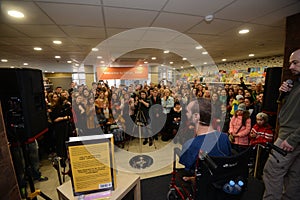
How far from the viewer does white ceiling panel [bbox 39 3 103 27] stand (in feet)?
5.56

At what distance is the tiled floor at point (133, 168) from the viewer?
6.68ft

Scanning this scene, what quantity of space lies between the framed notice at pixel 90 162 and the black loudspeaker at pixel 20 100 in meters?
0.85

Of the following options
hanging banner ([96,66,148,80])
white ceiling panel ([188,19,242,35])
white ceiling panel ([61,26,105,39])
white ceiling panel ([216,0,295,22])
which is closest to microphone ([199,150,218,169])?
white ceiling panel ([216,0,295,22])

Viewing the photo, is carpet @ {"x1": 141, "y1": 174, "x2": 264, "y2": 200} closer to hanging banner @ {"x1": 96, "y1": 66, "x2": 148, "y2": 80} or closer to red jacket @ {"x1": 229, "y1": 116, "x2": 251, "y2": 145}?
red jacket @ {"x1": 229, "y1": 116, "x2": 251, "y2": 145}

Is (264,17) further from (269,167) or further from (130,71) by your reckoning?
(130,71)

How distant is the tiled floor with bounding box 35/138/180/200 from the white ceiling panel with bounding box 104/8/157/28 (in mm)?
2236

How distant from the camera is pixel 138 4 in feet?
5.43

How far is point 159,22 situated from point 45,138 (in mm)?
3163

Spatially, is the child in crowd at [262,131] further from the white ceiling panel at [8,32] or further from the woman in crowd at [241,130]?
the white ceiling panel at [8,32]

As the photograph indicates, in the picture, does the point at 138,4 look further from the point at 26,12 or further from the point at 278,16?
the point at 278,16

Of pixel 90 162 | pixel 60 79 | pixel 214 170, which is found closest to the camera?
pixel 90 162

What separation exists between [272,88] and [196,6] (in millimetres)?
1678

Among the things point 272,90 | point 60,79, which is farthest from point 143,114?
point 60,79

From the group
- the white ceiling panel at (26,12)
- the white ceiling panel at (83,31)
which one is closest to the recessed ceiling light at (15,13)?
the white ceiling panel at (26,12)
